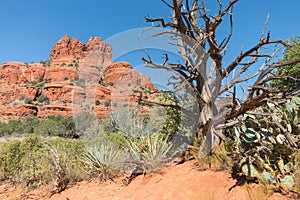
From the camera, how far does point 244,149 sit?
425 centimetres

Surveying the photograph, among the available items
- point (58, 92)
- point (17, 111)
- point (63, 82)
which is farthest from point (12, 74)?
point (17, 111)

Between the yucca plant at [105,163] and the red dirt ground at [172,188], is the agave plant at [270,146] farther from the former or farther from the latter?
the yucca plant at [105,163]

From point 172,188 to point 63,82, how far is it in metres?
68.1

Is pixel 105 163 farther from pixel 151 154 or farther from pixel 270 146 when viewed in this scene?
→ pixel 270 146

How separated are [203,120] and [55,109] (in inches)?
2025

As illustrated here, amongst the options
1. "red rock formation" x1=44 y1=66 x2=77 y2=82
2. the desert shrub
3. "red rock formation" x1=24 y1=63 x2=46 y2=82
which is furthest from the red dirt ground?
"red rock formation" x1=24 y1=63 x2=46 y2=82

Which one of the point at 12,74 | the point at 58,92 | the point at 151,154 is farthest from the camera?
the point at 12,74

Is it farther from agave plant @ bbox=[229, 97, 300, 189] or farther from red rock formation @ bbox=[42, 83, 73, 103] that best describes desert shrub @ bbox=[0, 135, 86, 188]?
red rock formation @ bbox=[42, 83, 73, 103]

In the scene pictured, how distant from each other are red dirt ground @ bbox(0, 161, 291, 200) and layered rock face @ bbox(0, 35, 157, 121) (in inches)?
292

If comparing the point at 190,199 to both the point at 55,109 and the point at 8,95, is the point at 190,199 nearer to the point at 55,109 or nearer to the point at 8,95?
the point at 55,109

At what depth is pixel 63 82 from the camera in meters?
67.9

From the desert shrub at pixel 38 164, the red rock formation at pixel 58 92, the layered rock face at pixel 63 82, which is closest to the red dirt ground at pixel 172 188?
the desert shrub at pixel 38 164

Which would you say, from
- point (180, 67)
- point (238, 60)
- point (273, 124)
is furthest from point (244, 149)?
point (180, 67)

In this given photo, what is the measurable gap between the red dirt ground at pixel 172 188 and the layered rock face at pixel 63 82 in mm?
7418
